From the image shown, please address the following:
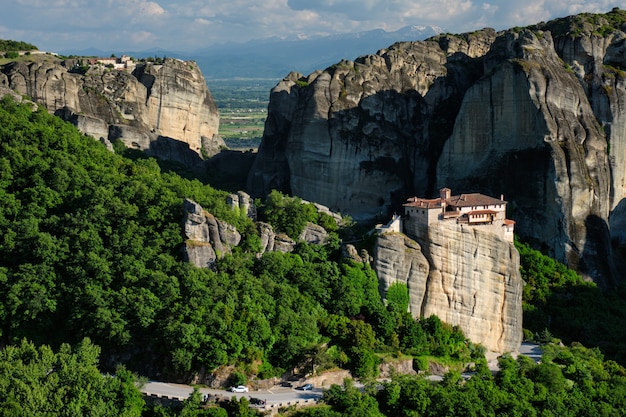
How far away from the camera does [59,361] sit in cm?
3322

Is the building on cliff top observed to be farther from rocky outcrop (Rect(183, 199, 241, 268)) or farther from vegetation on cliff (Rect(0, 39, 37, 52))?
vegetation on cliff (Rect(0, 39, 37, 52))

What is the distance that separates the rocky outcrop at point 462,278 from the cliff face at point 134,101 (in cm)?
2235

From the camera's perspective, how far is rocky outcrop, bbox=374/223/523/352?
42188mm

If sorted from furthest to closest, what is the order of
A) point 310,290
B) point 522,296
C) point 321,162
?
point 321,162 < point 522,296 < point 310,290

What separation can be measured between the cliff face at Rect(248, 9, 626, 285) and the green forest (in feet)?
32.6

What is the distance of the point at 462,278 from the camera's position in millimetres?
43125

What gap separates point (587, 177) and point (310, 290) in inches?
837

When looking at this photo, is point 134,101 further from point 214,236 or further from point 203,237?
point 203,237

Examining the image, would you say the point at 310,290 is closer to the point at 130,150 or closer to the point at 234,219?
the point at 234,219

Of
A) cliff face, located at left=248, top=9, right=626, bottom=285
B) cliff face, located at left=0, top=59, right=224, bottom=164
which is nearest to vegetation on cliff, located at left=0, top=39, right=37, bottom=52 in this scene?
cliff face, located at left=0, top=59, right=224, bottom=164

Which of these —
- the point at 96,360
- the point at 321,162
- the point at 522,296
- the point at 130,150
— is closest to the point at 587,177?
the point at 522,296

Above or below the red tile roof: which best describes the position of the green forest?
below

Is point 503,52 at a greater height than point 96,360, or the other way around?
point 503,52

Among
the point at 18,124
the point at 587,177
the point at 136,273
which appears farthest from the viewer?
the point at 587,177
